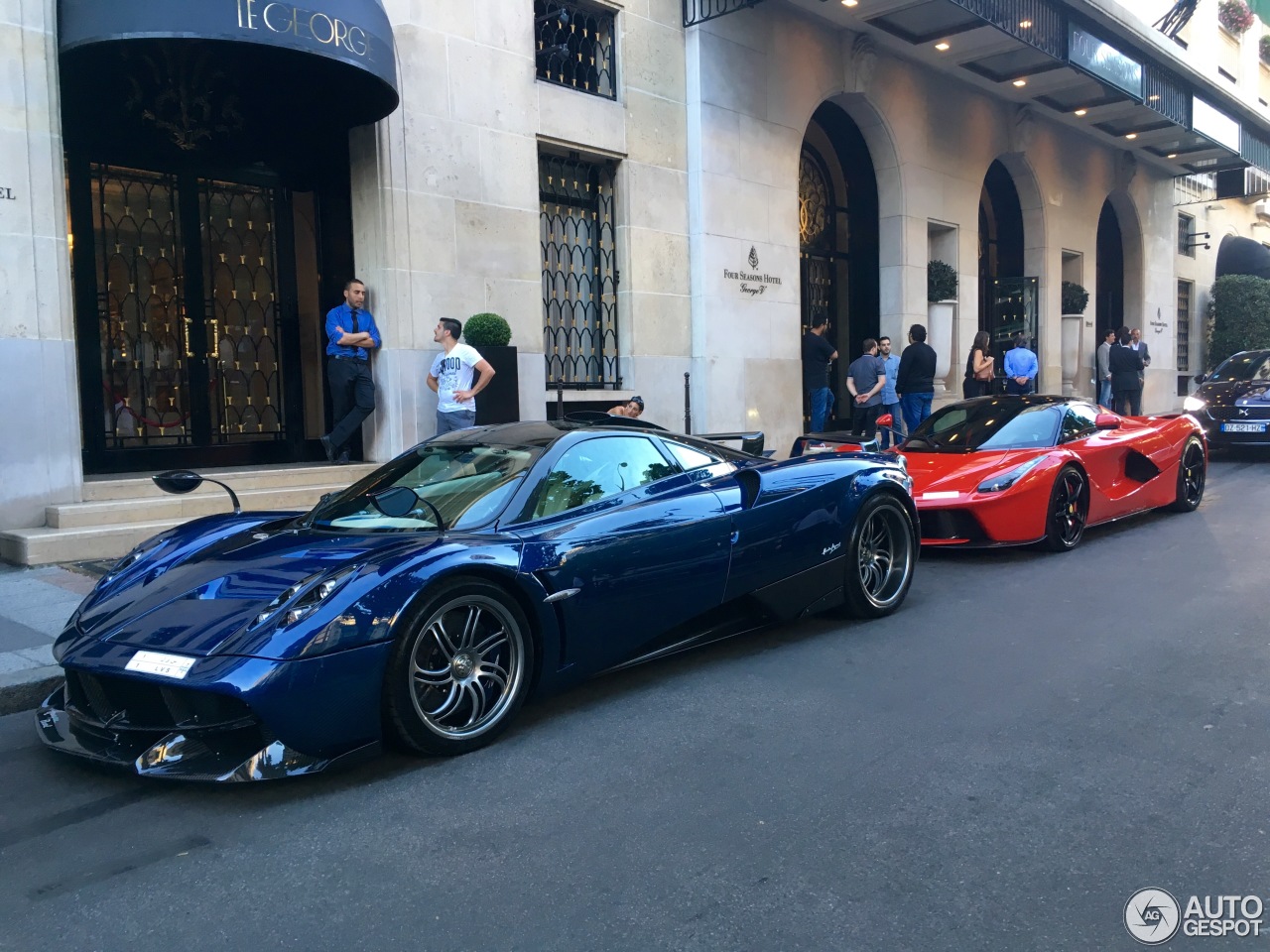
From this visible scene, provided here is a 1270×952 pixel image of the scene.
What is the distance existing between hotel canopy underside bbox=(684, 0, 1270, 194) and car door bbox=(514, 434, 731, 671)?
8.90m

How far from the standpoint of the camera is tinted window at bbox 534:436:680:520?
452 cm

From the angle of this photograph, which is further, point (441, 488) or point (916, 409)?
point (916, 409)

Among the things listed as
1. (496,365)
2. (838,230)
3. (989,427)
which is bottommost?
(989,427)

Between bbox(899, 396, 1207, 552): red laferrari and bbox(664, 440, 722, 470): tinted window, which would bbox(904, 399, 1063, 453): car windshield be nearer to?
bbox(899, 396, 1207, 552): red laferrari

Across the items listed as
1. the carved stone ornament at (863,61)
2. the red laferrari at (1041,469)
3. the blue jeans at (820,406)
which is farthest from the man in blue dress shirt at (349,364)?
the carved stone ornament at (863,61)

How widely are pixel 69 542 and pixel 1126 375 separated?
53.1 ft

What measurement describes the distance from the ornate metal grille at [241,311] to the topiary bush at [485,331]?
2.25 meters

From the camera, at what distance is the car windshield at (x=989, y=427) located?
8391 mm

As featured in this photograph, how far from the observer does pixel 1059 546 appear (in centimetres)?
796

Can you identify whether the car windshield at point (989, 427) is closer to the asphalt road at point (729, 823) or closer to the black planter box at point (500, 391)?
the asphalt road at point (729, 823)

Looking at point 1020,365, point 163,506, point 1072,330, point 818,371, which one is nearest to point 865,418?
point 818,371

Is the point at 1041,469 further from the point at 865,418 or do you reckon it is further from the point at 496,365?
the point at 865,418

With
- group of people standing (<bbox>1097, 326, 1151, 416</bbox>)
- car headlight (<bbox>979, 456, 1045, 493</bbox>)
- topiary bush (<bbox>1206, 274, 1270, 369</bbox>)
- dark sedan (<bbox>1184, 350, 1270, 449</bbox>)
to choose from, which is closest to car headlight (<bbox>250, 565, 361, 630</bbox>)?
car headlight (<bbox>979, 456, 1045, 493</bbox>)
